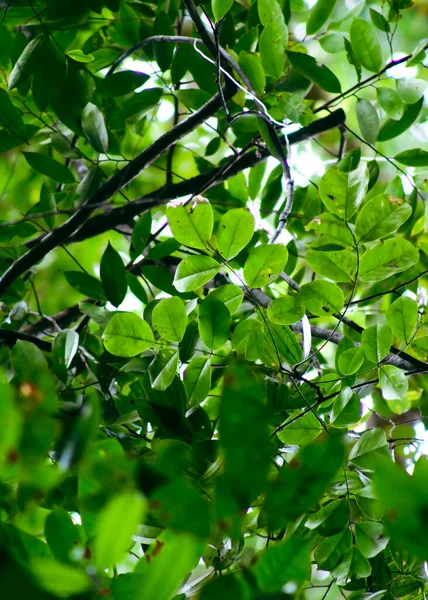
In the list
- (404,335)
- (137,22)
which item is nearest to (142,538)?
(404,335)

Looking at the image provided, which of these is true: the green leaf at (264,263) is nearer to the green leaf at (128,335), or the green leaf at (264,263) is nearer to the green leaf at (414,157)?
the green leaf at (128,335)

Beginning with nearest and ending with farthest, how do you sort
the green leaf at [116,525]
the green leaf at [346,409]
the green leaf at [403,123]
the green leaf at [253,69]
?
the green leaf at [116,525], the green leaf at [346,409], the green leaf at [253,69], the green leaf at [403,123]

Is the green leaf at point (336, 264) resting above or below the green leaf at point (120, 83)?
below

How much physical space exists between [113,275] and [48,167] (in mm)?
170

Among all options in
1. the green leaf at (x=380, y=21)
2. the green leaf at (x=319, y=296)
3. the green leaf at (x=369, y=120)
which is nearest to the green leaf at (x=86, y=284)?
the green leaf at (x=319, y=296)

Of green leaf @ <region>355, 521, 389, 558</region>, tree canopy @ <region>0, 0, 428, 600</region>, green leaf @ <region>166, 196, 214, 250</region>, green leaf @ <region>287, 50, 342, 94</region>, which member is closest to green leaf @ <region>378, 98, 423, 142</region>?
tree canopy @ <region>0, 0, 428, 600</region>

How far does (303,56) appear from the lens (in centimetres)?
60

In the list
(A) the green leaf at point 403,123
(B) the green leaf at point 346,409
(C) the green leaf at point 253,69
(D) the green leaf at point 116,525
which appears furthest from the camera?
(A) the green leaf at point 403,123

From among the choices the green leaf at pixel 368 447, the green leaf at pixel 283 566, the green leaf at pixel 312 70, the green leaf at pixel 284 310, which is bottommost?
the green leaf at pixel 368 447

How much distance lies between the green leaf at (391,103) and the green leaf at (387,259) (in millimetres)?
213

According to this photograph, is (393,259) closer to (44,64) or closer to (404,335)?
(404,335)

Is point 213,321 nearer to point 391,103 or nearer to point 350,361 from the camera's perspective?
point 350,361

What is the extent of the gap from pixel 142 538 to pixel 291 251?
1.32ft

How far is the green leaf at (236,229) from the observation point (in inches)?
19.0
